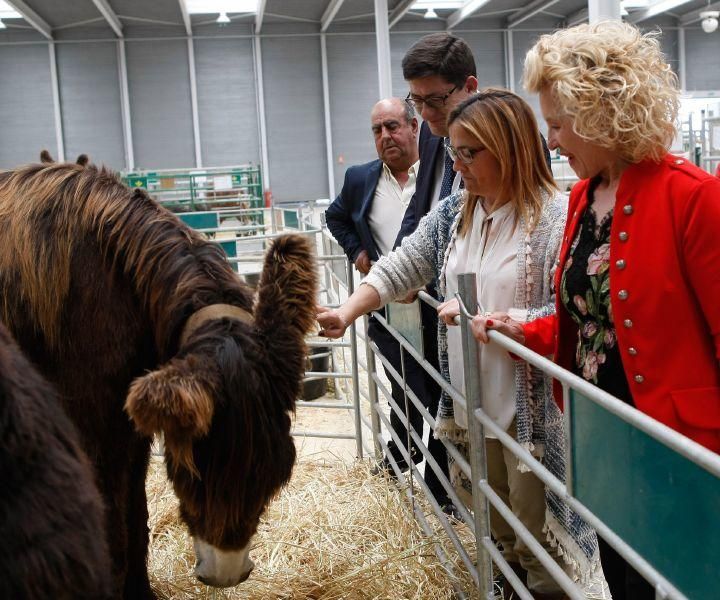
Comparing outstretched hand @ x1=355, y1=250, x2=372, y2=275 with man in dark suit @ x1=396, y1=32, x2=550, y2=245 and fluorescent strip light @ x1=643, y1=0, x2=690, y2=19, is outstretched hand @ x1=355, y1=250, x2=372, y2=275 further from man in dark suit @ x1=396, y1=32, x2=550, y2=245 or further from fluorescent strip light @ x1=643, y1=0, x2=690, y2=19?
fluorescent strip light @ x1=643, y1=0, x2=690, y2=19

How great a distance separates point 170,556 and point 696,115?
1702cm

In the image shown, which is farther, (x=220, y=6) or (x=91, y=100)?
(x=91, y=100)

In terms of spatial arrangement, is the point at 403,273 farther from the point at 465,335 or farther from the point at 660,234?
the point at 660,234

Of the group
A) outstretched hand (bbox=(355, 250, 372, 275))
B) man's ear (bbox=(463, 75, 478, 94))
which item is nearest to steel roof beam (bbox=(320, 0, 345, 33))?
outstretched hand (bbox=(355, 250, 372, 275))

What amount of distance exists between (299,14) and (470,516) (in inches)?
744

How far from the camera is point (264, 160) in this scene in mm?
21031

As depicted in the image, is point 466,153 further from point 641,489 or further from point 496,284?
point 641,489

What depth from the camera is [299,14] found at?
19.5 meters

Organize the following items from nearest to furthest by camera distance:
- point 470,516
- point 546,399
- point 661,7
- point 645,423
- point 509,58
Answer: point 645,423, point 546,399, point 470,516, point 661,7, point 509,58

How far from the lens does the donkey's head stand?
1.86 meters

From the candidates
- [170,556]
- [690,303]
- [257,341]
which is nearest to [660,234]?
[690,303]

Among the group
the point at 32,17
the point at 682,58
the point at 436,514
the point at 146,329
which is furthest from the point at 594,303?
the point at 682,58

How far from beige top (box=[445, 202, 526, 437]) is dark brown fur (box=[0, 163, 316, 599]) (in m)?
0.47

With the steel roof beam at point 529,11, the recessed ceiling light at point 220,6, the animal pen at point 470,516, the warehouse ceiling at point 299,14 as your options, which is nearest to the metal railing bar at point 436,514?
the animal pen at point 470,516
